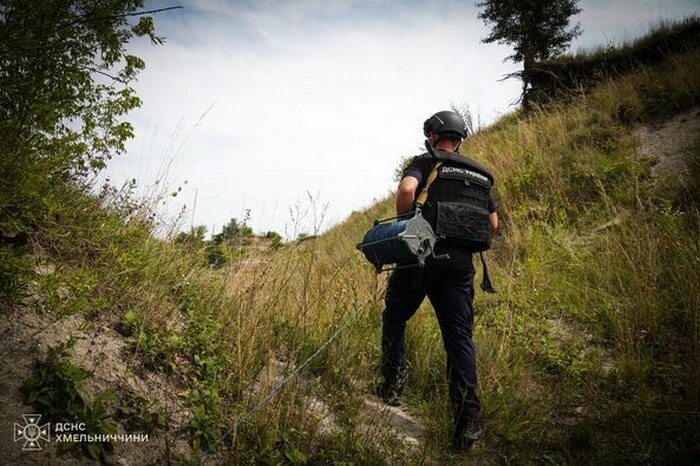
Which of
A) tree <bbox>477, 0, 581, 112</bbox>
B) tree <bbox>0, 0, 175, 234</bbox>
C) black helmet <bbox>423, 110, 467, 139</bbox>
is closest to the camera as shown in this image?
tree <bbox>0, 0, 175, 234</bbox>

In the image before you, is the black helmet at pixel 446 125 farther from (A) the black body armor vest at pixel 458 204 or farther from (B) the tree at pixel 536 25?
(B) the tree at pixel 536 25

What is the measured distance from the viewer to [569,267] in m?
4.79

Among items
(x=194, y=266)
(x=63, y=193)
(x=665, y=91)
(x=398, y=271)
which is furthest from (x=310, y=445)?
(x=665, y=91)

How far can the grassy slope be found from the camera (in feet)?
7.91

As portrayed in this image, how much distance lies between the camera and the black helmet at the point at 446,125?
3.12 m

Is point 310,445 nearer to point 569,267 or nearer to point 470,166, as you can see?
point 470,166

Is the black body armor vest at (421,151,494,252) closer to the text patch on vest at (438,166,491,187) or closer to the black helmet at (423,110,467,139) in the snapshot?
the text patch on vest at (438,166,491,187)

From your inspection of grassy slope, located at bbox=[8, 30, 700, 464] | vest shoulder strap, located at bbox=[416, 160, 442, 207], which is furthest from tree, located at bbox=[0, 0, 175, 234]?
vest shoulder strap, located at bbox=[416, 160, 442, 207]

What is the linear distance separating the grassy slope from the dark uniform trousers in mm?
201

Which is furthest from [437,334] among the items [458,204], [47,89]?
[47,89]

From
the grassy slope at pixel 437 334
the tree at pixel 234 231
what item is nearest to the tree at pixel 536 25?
the grassy slope at pixel 437 334

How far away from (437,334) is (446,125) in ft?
6.91

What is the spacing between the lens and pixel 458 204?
2.93m

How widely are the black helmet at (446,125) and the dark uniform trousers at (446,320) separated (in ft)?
3.84
